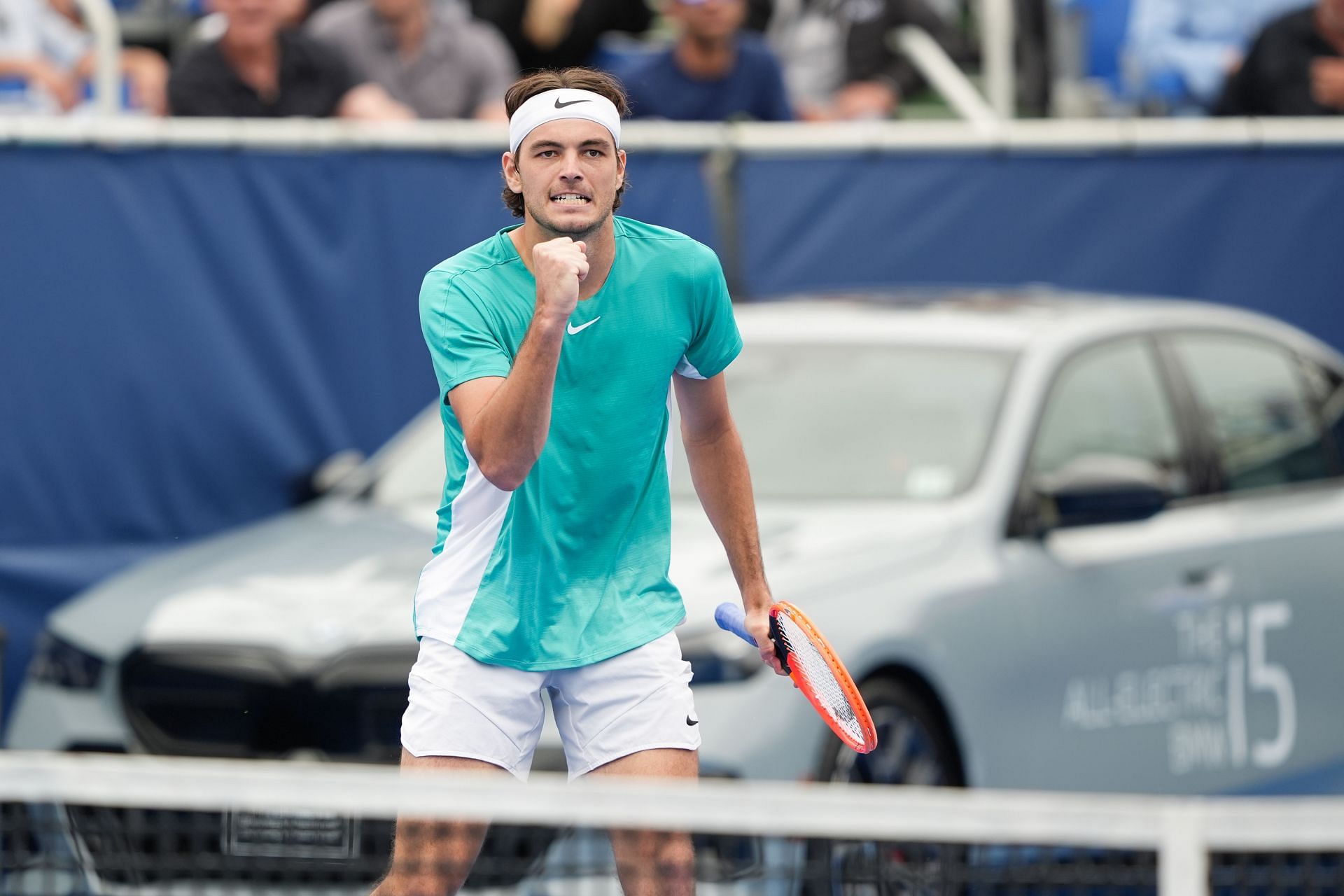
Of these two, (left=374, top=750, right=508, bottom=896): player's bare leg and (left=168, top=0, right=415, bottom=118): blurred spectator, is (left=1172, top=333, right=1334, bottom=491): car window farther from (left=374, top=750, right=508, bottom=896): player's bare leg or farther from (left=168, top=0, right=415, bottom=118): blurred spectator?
(left=374, top=750, right=508, bottom=896): player's bare leg

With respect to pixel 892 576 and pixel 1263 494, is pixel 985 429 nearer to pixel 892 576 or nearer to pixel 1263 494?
pixel 892 576

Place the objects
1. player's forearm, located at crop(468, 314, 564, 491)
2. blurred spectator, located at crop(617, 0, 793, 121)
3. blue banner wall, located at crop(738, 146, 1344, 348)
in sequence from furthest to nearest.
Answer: blurred spectator, located at crop(617, 0, 793, 121)
blue banner wall, located at crop(738, 146, 1344, 348)
player's forearm, located at crop(468, 314, 564, 491)

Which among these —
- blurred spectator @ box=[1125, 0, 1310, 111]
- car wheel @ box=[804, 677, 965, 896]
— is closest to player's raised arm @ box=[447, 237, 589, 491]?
car wheel @ box=[804, 677, 965, 896]

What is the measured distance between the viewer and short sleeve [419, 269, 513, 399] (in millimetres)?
4199

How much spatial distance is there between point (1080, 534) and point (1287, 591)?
1.04m

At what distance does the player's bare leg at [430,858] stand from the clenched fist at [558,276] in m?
0.93

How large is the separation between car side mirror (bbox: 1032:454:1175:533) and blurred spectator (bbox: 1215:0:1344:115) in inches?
165

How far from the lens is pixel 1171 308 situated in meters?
8.33

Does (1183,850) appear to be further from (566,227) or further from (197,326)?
(197,326)

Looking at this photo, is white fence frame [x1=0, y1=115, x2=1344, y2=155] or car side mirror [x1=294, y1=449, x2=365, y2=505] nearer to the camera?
car side mirror [x1=294, y1=449, x2=365, y2=505]

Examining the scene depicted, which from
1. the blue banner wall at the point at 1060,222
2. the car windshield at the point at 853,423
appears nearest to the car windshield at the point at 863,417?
the car windshield at the point at 853,423

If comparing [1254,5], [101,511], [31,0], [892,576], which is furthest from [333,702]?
[1254,5]

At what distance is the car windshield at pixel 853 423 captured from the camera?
7.30 m

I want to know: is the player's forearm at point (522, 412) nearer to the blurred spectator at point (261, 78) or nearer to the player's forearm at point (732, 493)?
the player's forearm at point (732, 493)
